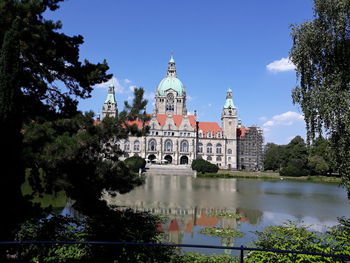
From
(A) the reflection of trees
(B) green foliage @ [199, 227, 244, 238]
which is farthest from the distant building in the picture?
(B) green foliage @ [199, 227, 244, 238]

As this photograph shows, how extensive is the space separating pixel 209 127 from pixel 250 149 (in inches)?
571

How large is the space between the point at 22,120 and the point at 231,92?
84.9 metres

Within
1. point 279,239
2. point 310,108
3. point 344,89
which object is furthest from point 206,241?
point 344,89

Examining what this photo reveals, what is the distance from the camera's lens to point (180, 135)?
83.5 meters

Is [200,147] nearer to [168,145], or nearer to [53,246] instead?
[168,145]

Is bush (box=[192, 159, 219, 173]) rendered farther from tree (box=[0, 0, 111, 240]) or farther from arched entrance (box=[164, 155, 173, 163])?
tree (box=[0, 0, 111, 240])

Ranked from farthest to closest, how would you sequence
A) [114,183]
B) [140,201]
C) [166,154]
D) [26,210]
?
[166,154], [140,201], [114,183], [26,210]

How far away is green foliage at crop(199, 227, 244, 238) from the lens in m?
13.3

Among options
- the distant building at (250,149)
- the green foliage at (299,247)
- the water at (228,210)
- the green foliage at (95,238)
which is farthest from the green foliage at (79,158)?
the distant building at (250,149)

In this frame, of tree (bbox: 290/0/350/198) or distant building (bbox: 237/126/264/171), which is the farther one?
distant building (bbox: 237/126/264/171)

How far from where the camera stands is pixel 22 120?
886cm

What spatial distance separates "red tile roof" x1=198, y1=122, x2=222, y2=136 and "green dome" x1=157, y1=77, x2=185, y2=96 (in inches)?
458

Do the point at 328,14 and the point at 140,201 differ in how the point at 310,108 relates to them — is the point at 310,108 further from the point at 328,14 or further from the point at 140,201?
the point at 140,201

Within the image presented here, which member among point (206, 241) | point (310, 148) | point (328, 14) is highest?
point (328, 14)
